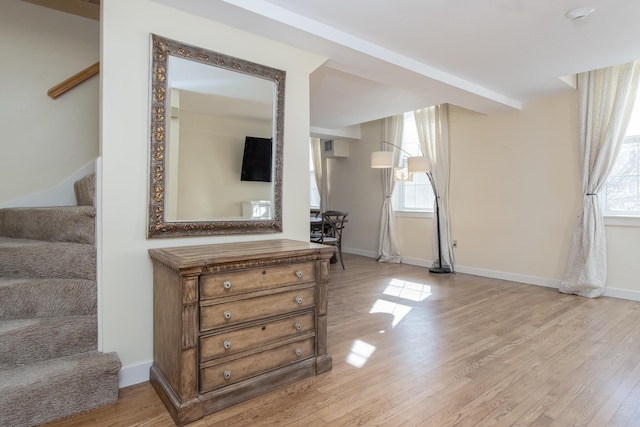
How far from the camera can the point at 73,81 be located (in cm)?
276

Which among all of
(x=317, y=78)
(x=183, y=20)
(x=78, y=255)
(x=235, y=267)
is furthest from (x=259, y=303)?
(x=317, y=78)

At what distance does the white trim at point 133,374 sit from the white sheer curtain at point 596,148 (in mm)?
4458

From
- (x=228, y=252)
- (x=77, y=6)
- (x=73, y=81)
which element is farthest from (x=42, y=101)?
(x=228, y=252)

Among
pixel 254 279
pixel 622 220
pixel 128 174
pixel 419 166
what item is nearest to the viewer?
pixel 254 279

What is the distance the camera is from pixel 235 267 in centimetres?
182

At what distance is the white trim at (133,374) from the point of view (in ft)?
6.52

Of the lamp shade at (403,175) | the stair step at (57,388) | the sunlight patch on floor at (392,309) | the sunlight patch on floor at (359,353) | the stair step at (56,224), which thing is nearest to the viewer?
the stair step at (57,388)

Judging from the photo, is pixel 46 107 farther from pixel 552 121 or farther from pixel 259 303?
pixel 552 121

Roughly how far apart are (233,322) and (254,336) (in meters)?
0.16

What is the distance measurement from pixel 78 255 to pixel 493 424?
2406 millimetres

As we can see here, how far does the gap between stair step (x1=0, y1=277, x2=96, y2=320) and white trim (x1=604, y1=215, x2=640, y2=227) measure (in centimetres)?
503

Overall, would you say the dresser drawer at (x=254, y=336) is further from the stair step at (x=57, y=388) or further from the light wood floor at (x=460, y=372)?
the stair step at (x=57, y=388)

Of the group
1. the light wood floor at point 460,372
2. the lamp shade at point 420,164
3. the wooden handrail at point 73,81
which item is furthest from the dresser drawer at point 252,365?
the lamp shade at point 420,164

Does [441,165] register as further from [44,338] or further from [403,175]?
[44,338]
